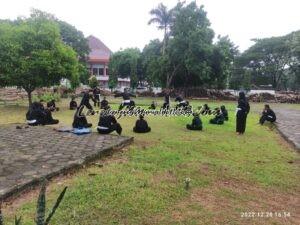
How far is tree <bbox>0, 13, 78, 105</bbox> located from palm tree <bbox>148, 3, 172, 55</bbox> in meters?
19.5

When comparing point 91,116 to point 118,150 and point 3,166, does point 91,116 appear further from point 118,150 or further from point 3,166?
point 3,166

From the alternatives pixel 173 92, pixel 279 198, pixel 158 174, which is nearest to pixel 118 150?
pixel 158 174

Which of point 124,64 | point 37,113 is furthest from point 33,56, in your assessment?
point 124,64

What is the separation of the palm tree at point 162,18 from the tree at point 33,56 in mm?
19485

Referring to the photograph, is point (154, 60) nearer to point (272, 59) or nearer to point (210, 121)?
point (272, 59)

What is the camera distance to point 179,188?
6859mm

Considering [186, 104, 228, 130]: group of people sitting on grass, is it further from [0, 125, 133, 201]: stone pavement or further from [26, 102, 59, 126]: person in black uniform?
[26, 102, 59, 126]: person in black uniform

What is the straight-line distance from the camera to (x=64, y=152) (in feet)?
31.0

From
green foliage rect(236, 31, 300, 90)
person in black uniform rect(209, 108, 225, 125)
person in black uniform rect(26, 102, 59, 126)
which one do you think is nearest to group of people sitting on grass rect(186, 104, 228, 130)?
person in black uniform rect(209, 108, 225, 125)

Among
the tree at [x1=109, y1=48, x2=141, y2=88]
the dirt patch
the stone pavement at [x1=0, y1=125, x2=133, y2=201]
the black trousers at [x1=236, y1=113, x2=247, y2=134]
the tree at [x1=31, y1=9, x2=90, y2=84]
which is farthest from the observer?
the tree at [x1=109, y1=48, x2=141, y2=88]

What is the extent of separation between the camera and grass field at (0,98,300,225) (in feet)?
18.2

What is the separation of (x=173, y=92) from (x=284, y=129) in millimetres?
28114

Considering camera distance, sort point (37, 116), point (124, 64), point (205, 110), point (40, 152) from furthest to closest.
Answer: point (124, 64) → point (205, 110) → point (37, 116) → point (40, 152)

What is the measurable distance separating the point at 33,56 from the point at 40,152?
54.0 ft
